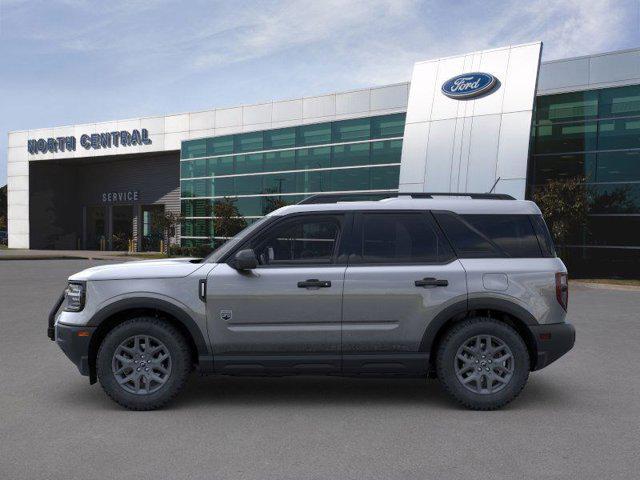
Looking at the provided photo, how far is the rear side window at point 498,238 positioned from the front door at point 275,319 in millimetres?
1109

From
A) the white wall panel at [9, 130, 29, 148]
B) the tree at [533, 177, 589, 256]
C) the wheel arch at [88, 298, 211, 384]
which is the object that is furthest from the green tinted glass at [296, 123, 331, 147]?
the wheel arch at [88, 298, 211, 384]

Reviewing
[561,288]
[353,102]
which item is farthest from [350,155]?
[561,288]

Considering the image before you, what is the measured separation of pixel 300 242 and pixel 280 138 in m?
28.4

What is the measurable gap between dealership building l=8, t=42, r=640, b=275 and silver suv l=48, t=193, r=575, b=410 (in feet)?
18.0

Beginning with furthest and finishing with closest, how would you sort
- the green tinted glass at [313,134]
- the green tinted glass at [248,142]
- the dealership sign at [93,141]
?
the dealership sign at [93,141] < the green tinted glass at [248,142] < the green tinted glass at [313,134]

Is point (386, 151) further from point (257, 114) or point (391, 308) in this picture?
point (391, 308)

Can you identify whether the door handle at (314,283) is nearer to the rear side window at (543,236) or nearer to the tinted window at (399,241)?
the tinted window at (399,241)

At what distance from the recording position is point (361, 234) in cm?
573

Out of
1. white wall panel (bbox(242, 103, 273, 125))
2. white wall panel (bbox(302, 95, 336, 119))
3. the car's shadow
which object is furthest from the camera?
white wall panel (bbox(242, 103, 273, 125))

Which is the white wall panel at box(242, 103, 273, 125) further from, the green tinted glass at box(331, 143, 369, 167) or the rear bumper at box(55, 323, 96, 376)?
the rear bumper at box(55, 323, 96, 376)

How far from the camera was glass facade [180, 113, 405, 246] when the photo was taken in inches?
1161

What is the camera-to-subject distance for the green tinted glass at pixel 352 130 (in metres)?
30.0

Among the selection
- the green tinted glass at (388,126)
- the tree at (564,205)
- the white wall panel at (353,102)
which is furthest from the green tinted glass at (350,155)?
the tree at (564,205)

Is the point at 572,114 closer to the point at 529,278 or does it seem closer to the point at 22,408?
the point at 529,278
